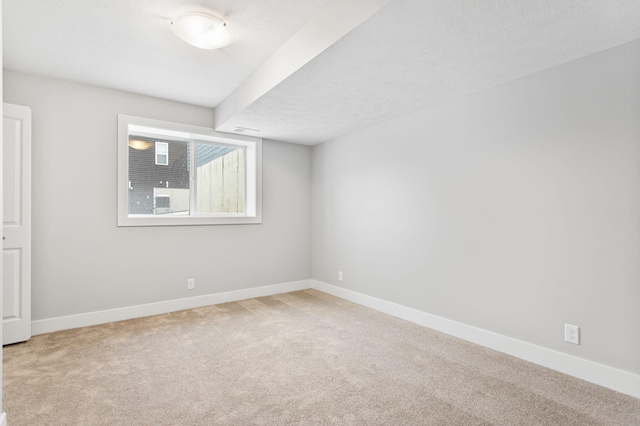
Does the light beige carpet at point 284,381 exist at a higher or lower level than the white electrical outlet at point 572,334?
lower

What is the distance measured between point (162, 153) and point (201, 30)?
6.98 feet

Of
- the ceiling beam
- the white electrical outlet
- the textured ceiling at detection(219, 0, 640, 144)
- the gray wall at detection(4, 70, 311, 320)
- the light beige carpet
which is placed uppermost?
the ceiling beam

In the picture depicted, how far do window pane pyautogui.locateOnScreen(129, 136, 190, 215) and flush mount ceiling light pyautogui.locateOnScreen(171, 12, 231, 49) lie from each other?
1948mm

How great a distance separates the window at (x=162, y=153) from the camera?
398 centimetres

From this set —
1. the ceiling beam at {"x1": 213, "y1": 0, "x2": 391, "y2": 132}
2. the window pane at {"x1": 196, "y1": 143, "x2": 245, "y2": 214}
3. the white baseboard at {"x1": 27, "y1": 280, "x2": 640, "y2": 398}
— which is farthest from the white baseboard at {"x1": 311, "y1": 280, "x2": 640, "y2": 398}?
the ceiling beam at {"x1": 213, "y1": 0, "x2": 391, "y2": 132}

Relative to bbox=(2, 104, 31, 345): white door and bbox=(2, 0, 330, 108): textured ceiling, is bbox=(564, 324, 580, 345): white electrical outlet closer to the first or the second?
bbox=(2, 0, 330, 108): textured ceiling

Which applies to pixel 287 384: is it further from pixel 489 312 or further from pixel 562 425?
pixel 489 312

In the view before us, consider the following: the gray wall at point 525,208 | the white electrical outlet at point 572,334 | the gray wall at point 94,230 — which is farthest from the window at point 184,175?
the white electrical outlet at point 572,334

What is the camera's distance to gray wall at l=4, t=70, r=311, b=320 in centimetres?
312

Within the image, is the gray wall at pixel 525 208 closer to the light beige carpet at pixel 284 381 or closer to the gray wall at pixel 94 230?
the light beige carpet at pixel 284 381

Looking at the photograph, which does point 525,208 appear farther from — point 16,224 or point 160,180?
point 16,224

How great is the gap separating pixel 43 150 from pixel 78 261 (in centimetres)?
113

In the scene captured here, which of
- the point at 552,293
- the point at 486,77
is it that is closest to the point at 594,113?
the point at 486,77

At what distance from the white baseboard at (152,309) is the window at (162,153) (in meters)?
1.69
